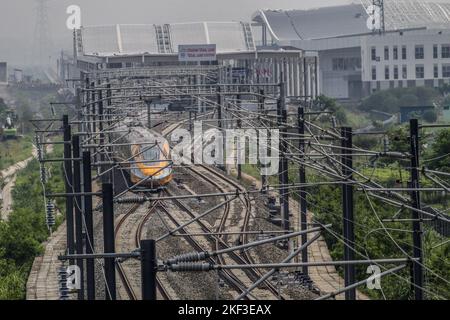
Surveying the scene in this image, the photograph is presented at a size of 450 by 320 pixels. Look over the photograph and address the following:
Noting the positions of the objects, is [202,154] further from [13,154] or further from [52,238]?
[13,154]

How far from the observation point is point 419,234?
5559 millimetres

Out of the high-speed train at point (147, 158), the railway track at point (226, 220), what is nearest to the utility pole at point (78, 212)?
the railway track at point (226, 220)

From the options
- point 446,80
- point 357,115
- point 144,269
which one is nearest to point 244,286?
point 144,269

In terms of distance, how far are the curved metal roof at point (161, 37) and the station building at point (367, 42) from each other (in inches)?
62.6

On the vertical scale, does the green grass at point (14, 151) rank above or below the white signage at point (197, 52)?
below

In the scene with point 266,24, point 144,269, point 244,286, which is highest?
point 266,24

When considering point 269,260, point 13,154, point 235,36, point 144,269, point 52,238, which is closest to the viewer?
point 144,269

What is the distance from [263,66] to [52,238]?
27.5 meters

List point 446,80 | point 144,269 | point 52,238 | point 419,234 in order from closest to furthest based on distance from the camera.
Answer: point 144,269 < point 419,234 < point 52,238 < point 446,80

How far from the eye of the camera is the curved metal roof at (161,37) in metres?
49.8

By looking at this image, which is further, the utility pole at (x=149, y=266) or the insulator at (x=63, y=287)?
the insulator at (x=63, y=287)

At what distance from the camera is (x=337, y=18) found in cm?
5562

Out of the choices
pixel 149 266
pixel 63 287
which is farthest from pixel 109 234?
pixel 63 287

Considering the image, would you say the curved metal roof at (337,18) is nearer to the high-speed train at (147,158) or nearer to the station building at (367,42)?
the station building at (367,42)
